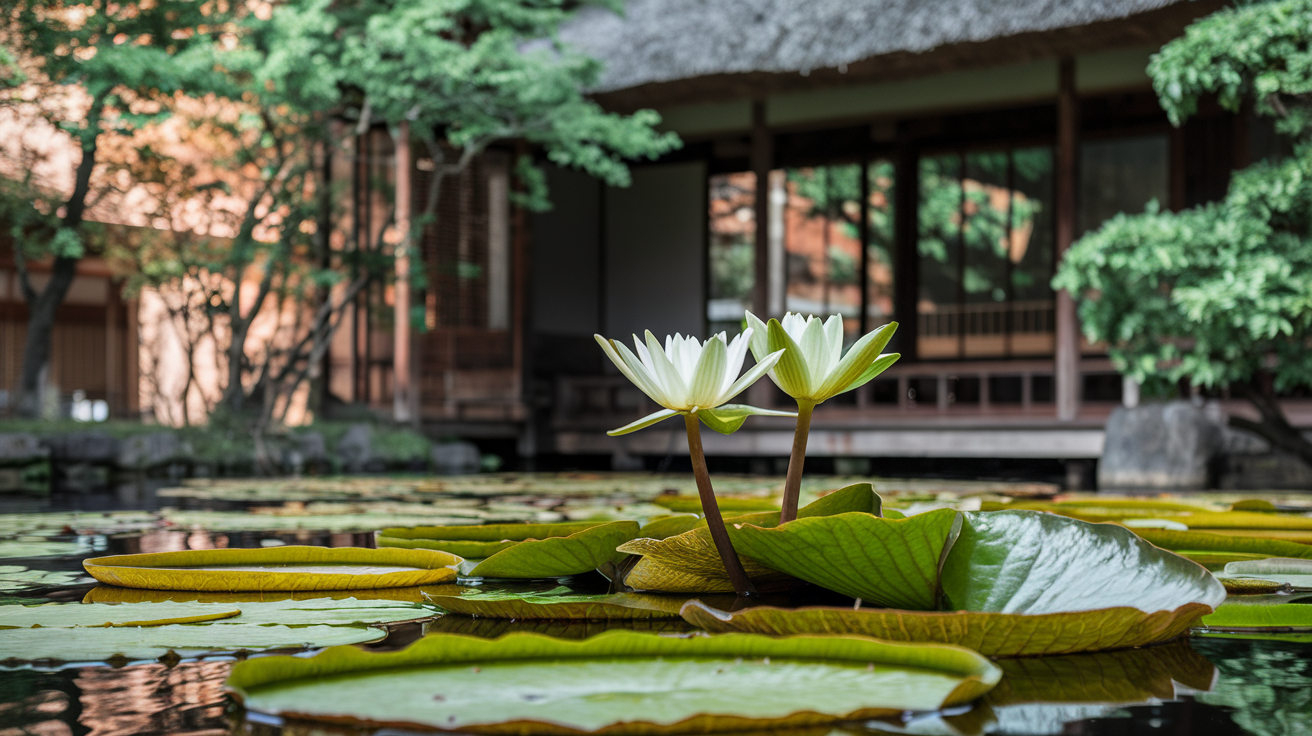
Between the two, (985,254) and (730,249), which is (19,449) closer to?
(730,249)

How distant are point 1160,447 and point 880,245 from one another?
4.10 metres

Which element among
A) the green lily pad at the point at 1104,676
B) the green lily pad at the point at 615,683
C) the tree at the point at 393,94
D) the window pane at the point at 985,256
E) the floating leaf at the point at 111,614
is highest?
the tree at the point at 393,94

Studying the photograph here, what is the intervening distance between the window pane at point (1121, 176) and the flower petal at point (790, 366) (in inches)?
303

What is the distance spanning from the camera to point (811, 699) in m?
0.84

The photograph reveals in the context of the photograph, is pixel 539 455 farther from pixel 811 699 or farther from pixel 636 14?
pixel 811 699

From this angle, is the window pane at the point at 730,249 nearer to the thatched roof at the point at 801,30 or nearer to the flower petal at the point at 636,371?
the thatched roof at the point at 801,30

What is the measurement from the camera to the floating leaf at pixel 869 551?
1.12 meters

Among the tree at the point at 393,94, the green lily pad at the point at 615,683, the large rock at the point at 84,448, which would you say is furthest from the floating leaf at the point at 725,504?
the large rock at the point at 84,448

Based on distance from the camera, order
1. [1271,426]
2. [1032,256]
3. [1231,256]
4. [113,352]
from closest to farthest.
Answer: [1231,256] < [1271,426] < [1032,256] < [113,352]

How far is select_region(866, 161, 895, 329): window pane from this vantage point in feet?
30.1

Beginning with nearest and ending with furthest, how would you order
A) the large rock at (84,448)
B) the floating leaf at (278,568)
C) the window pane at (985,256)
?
the floating leaf at (278,568) < the large rock at (84,448) < the window pane at (985,256)

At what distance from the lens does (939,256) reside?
908 centimetres

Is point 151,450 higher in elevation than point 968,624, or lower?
lower

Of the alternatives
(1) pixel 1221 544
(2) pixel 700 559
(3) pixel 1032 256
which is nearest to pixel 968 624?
(2) pixel 700 559
